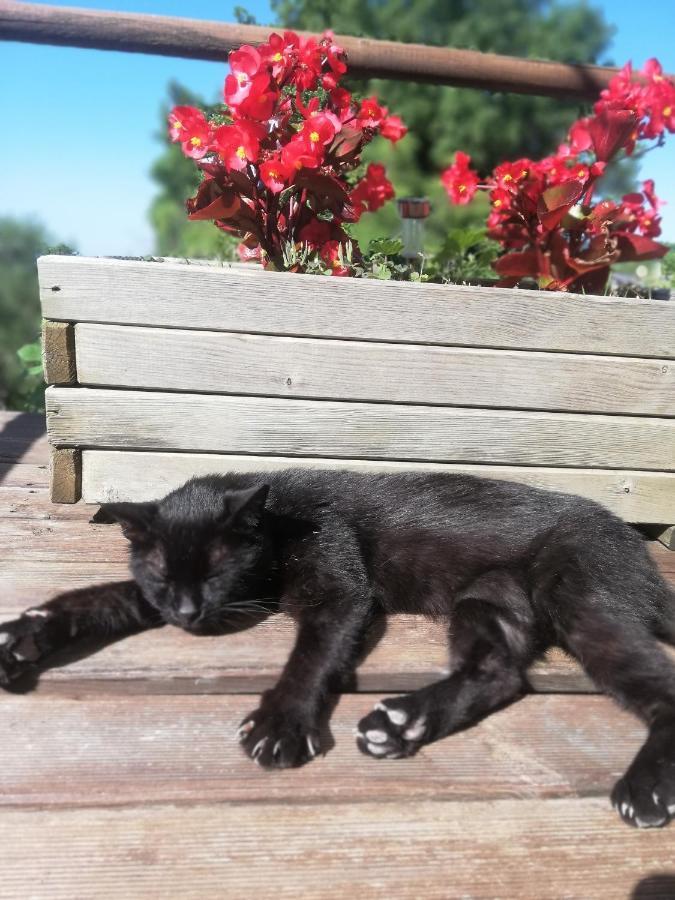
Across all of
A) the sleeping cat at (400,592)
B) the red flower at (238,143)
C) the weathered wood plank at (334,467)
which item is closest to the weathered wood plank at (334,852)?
the sleeping cat at (400,592)

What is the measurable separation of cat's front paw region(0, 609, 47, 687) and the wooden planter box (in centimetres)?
62

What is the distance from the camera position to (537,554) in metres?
1.61

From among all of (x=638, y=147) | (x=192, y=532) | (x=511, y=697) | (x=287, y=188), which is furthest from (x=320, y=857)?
(x=638, y=147)

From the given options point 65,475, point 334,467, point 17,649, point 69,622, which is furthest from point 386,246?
point 17,649

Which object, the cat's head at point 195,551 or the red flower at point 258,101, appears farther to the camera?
the red flower at point 258,101

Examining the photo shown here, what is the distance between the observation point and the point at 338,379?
6.10 ft

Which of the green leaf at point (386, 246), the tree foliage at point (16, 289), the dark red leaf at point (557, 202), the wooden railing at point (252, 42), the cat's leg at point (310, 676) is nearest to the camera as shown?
the cat's leg at point (310, 676)

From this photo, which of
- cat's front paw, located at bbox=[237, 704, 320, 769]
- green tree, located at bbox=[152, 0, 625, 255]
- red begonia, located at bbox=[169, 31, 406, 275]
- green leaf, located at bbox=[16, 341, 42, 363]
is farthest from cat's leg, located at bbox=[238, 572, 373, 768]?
green tree, located at bbox=[152, 0, 625, 255]

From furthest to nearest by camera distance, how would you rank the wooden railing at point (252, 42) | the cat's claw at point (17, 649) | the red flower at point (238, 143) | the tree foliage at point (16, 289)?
the tree foliage at point (16, 289)
the wooden railing at point (252, 42)
the red flower at point (238, 143)
the cat's claw at point (17, 649)

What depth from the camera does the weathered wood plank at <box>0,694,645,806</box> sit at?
108cm

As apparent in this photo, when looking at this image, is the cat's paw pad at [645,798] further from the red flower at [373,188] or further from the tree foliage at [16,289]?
the tree foliage at [16,289]

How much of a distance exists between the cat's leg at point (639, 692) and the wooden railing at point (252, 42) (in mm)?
2062

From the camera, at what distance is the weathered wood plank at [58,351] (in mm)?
1789

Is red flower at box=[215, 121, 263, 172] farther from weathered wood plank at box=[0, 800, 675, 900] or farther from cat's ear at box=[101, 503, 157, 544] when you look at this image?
weathered wood plank at box=[0, 800, 675, 900]
